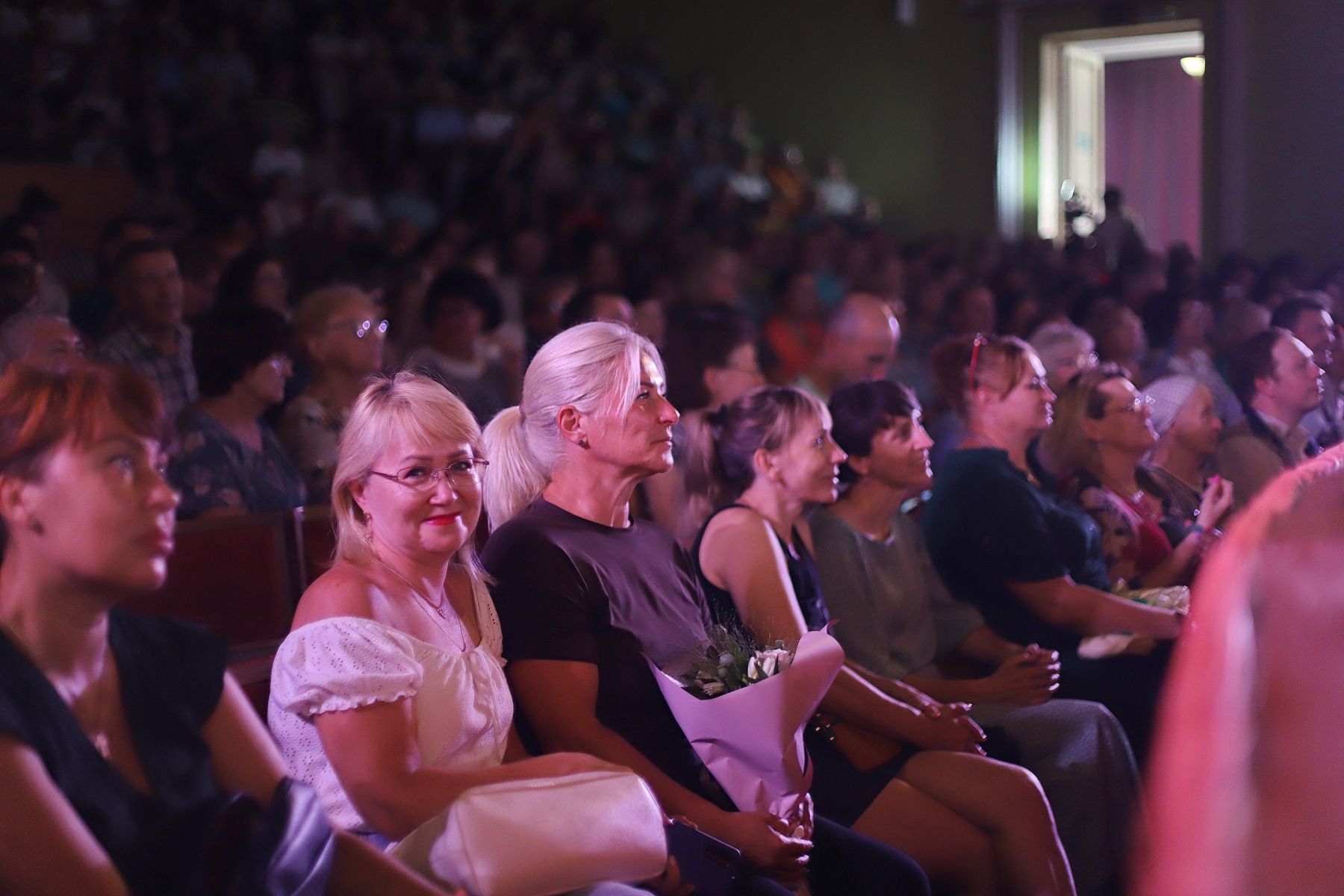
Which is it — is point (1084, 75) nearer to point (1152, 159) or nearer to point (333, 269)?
point (1152, 159)

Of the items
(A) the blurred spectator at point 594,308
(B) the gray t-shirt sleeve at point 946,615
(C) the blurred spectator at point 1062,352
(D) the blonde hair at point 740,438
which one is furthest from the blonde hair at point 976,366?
(A) the blurred spectator at point 594,308

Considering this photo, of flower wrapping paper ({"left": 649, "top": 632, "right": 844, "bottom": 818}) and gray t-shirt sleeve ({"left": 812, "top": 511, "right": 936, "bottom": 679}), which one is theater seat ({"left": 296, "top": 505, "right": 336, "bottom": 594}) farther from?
gray t-shirt sleeve ({"left": 812, "top": 511, "right": 936, "bottom": 679})

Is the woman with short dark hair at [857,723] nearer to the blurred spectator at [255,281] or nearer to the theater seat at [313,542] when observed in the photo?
the theater seat at [313,542]

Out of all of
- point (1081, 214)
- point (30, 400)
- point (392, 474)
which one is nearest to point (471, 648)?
point (392, 474)

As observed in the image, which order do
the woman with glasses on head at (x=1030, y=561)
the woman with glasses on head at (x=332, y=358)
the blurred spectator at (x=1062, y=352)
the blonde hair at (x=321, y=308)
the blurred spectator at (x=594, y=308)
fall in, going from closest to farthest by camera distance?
1. the woman with glasses on head at (x=1030, y=561)
2. the woman with glasses on head at (x=332, y=358)
3. the blonde hair at (x=321, y=308)
4. the blurred spectator at (x=1062, y=352)
5. the blurred spectator at (x=594, y=308)

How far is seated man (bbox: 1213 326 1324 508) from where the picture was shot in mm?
3885

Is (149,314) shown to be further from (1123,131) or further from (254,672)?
(1123,131)

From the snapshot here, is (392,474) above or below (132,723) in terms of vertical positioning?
above

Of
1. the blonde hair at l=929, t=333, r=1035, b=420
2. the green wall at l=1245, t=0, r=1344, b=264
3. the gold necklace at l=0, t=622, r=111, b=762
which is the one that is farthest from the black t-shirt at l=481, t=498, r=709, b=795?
the green wall at l=1245, t=0, r=1344, b=264

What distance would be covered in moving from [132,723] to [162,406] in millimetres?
367

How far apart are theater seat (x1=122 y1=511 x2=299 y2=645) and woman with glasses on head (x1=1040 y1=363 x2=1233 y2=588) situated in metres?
2.10

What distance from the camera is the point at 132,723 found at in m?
1.56

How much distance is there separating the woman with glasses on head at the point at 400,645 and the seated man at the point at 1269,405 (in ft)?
8.14

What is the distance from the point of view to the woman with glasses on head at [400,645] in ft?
6.05
